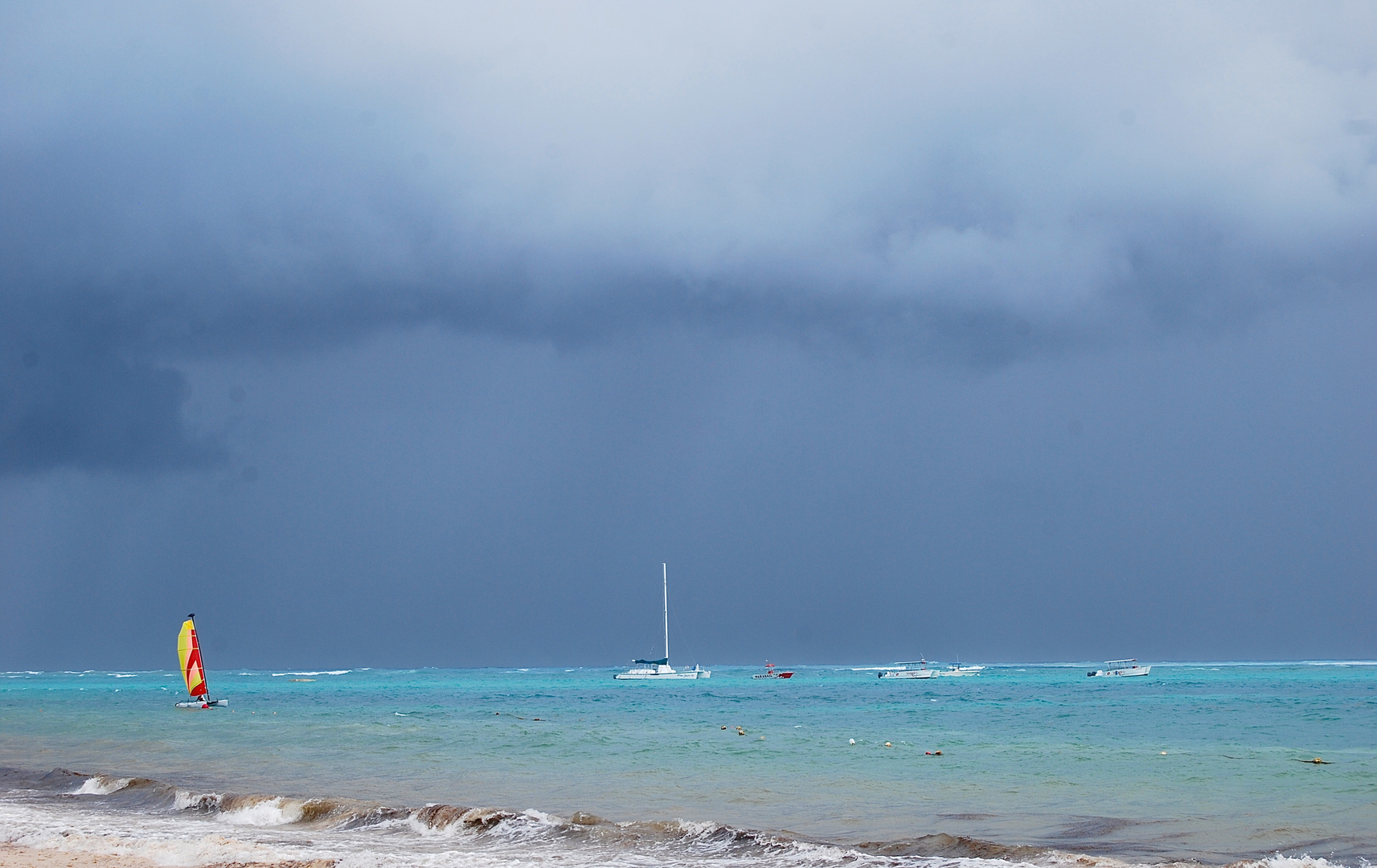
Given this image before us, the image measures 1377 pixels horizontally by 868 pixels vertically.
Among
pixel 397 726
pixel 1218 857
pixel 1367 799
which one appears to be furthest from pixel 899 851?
pixel 397 726

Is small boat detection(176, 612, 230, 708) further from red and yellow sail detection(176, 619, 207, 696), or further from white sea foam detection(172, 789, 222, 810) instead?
white sea foam detection(172, 789, 222, 810)

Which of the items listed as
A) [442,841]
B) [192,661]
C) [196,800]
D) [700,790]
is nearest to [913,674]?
[192,661]

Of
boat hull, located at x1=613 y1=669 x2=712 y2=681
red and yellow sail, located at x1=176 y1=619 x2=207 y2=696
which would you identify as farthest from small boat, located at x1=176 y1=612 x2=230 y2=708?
boat hull, located at x1=613 y1=669 x2=712 y2=681

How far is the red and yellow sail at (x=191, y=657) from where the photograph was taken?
64125 mm

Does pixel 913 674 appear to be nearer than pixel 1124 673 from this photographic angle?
Yes

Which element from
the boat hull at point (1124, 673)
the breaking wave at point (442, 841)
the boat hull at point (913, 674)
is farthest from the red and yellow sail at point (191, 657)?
the boat hull at point (1124, 673)

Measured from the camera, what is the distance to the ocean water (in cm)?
1698

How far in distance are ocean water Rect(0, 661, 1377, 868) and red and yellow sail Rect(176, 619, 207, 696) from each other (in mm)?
7523

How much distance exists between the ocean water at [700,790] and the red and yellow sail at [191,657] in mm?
7523

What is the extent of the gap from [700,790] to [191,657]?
50904 mm

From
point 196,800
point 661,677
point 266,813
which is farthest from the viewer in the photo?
point 661,677

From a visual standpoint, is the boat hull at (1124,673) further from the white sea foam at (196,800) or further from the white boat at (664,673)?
the white sea foam at (196,800)

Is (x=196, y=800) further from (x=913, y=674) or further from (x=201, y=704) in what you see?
(x=913, y=674)

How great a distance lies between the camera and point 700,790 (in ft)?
84.2
